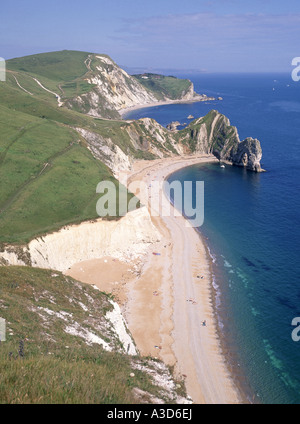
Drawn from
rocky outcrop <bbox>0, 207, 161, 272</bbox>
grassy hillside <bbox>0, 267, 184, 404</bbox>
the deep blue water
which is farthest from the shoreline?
grassy hillside <bbox>0, 267, 184, 404</bbox>

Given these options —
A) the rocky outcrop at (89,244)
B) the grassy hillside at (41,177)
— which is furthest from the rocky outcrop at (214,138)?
the rocky outcrop at (89,244)

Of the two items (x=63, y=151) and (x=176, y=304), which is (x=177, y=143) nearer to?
(x=63, y=151)

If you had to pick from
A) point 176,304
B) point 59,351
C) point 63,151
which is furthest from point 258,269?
point 63,151

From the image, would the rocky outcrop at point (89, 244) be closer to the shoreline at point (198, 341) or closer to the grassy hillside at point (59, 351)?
the shoreline at point (198, 341)

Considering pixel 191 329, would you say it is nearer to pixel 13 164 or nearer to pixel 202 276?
pixel 202 276

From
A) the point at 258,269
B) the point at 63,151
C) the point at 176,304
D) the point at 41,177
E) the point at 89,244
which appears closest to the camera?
the point at 176,304
